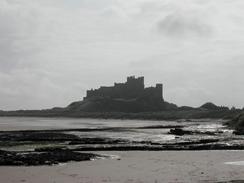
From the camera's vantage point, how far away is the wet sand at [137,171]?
24.7 meters

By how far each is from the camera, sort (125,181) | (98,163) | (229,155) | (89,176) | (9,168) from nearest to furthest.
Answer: (125,181) < (89,176) < (9,168) < (98,163) < (229,155)

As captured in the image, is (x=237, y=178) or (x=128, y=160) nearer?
(x=237, y=178)

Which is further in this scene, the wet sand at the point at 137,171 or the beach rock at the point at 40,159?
the beach rock at the point at 40,159

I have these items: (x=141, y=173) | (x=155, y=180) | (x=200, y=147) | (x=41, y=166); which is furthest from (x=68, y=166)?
(x=200, y=147)

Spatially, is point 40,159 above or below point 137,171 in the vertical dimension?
above

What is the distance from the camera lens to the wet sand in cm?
2466

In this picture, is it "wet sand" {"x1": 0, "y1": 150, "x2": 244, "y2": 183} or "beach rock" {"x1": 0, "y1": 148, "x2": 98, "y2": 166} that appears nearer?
"wet sand" {"x1": 0, "y1": 150, "x2": 244, "y2": 183}

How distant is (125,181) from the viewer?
24.0 m

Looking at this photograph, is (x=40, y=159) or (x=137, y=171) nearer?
(x=137, y=171)

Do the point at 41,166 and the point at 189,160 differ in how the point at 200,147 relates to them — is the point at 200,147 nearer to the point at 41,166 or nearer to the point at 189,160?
the point at 189,160

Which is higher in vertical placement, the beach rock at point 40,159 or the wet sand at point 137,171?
the beach rock at point 40,159

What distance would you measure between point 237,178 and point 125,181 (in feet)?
18.4

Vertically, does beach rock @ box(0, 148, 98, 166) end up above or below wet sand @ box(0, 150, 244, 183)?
above

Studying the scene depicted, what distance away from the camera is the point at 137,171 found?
2797cm
